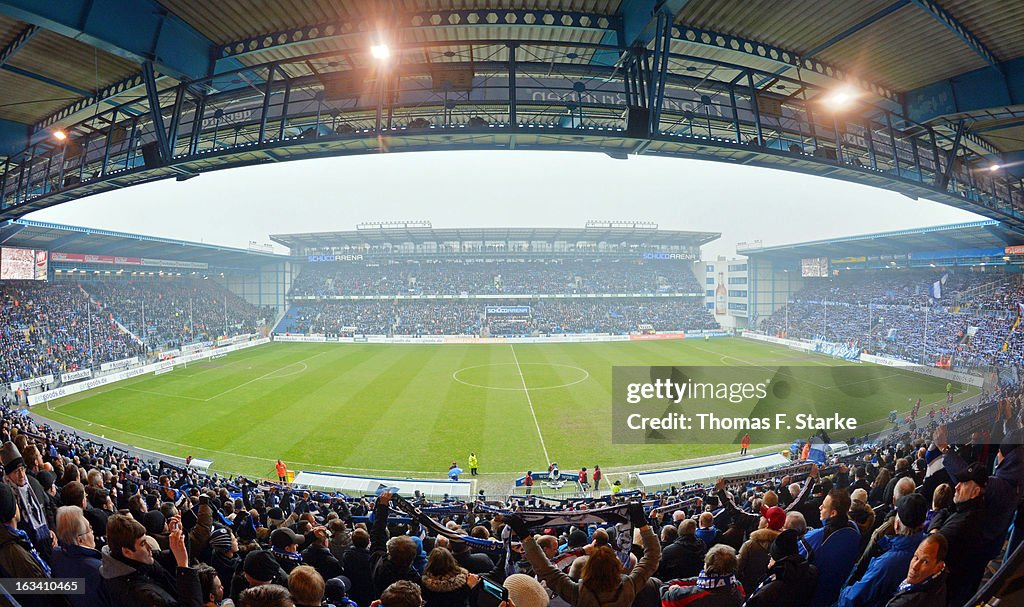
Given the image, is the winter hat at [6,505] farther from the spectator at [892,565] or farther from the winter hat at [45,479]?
the spectator at [892,565]

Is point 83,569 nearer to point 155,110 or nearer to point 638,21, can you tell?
point 155,110

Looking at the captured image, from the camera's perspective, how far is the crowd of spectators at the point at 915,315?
103ft

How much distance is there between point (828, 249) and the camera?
154 ft

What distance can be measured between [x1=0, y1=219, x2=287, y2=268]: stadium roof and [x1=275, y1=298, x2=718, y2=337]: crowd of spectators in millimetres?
10284

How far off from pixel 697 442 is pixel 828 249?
40.0 metres

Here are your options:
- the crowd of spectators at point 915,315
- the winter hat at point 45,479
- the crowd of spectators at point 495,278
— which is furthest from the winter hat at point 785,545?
the crowd of spectators at point 495,278

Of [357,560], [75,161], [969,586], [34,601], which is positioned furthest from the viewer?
[75,161]

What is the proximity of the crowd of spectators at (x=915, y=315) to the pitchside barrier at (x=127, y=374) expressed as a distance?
173ft

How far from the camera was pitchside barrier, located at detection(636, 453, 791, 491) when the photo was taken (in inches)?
540

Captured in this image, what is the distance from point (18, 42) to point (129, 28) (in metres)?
2.42

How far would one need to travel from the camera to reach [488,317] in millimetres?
55750

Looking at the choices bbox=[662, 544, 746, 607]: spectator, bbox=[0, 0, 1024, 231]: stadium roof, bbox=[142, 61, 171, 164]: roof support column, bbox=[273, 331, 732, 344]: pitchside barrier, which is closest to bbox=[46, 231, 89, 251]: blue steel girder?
bbox=[273, 331, 732, 344]: pitchside barrier

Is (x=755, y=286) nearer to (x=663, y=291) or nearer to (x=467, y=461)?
(x=663, y=291)

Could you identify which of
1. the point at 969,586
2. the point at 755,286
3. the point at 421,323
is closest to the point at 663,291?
the point at 755,286
